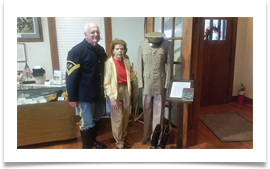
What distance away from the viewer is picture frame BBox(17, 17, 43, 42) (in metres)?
2.03

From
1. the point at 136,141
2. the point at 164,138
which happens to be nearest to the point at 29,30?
the point at 136,141

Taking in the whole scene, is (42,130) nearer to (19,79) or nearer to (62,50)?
(19,79)

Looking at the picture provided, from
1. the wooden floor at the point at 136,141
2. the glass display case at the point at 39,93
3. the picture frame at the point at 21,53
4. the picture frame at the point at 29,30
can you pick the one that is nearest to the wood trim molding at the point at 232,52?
the wooden floor at the point at 136,141

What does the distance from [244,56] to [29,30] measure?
10.4 ft

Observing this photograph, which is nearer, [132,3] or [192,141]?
[132,3]

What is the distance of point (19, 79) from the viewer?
1.88 meters

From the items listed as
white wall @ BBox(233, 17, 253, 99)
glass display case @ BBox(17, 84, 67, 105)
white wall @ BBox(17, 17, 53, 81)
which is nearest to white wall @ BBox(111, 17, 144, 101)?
white wall @ BBox(17, 17, 53, 81)

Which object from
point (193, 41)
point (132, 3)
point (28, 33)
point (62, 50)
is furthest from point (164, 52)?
point (28, 33)

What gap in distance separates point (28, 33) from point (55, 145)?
1.24 meters

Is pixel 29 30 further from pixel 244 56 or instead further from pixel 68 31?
pixel 244 56

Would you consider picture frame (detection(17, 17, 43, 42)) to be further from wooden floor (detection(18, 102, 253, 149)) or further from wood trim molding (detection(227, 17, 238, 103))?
wood trim molding (detection(227, 17, 238, 103))

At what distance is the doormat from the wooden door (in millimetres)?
478

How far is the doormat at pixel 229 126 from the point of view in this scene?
2.07 m

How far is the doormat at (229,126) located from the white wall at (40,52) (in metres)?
2.10
